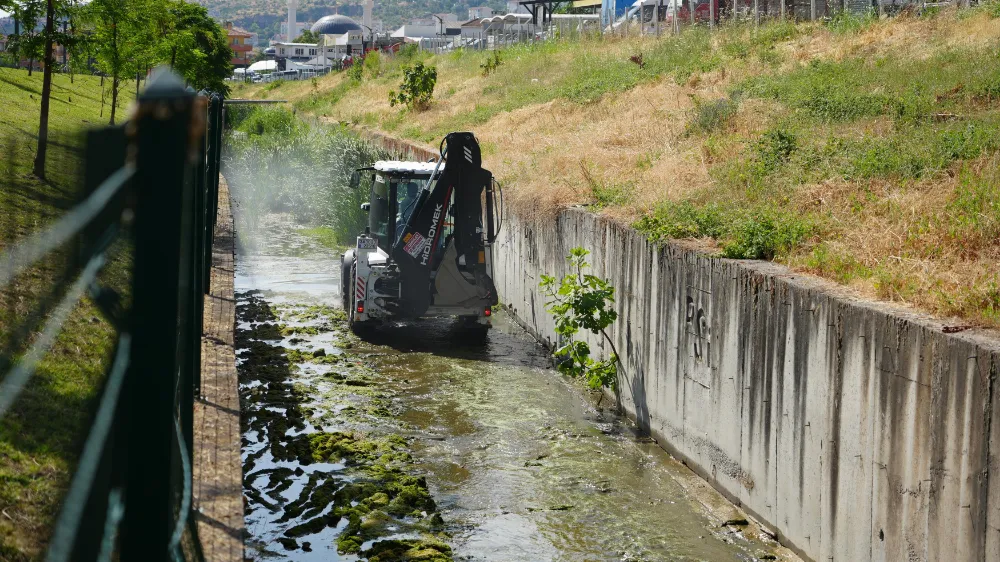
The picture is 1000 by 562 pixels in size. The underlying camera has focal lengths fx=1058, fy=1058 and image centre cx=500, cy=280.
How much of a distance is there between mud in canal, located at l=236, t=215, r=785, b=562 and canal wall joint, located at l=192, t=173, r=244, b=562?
1.24 m

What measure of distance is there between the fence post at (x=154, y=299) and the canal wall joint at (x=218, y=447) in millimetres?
2491

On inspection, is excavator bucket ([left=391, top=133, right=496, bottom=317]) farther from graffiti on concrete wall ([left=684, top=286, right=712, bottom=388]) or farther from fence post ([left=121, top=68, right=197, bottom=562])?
fence post ([left=121, top=68, right=197, bottom=562])

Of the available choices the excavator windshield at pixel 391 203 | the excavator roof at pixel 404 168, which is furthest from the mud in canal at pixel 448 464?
the excavator roof at pixel 404 168

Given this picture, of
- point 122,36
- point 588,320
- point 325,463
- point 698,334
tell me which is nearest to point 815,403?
point 698,334

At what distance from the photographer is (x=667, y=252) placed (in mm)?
10562

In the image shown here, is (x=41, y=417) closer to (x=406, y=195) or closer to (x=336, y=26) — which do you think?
(x=406, y=195)

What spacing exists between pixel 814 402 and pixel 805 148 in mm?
5669

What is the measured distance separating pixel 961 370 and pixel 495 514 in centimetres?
427

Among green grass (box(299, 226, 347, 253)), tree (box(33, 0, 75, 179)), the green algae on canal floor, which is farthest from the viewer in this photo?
green grass (box(299, 226, 347, 253))

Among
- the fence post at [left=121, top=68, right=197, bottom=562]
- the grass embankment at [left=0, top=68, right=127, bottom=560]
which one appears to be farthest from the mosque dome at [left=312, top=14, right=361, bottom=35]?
the fence post at [left=121, top=68, right=197, bottom=562]

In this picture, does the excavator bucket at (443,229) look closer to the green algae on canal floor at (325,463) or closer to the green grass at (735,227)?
the green algae on canal floor at (325,463)

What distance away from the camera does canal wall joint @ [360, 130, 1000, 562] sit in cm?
591

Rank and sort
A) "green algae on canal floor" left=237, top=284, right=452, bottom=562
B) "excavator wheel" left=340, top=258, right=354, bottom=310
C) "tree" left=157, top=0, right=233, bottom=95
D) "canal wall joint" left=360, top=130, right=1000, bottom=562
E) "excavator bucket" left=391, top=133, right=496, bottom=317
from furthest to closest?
"tree" left=157, top=0, right=233, bottom=95, "excavator wheel" left=340, top=258, right=354, bottom=310, "excavator bucket" left=391, top=133, right=496, bottom=317, "green algae on canal floor" left=237, top=284, right=452, bottom=562, "canal wall joint" left=360, top=130, right=1000, bottom=562

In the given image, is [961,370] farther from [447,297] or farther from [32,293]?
[447,297]
